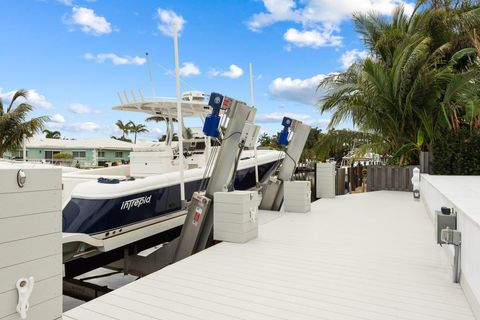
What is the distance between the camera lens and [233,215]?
14.6 feet

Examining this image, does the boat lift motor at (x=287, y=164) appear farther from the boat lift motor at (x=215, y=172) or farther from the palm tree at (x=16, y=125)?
the palm tree at (x=16, y=125)

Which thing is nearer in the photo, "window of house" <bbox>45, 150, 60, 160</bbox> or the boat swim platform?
the boat swim platform

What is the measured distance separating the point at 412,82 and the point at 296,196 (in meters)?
5.46

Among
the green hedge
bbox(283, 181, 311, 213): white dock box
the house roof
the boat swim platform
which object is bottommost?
the boat swim platform

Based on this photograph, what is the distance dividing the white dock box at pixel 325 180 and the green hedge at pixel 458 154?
2.44 metres

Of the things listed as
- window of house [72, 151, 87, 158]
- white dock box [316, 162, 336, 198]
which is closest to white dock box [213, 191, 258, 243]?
white dock box [316, 162, 336, 198]

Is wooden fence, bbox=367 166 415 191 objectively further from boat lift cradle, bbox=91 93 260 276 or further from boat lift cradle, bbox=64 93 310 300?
boat lift cradle, bbox=91 93 260 276

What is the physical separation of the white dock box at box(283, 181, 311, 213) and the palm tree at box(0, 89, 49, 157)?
1413 cm

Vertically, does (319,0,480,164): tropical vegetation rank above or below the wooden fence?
above

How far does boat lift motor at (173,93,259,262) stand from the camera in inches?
179

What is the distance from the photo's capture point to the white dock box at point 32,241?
5.86 ft

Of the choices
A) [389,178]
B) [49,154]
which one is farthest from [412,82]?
[49,154]

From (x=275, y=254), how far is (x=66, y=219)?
2309 mm

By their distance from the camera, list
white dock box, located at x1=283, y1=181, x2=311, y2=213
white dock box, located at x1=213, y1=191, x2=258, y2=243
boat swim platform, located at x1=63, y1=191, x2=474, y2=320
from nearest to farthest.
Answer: boat swim platform, located at x1=63, y1=191, x2=474, y2=320
white dock box, located at x1=213, y1=191, x2=258, y2=243
white dock box, located at x1=283, y1=181, x2=311, y2=213
